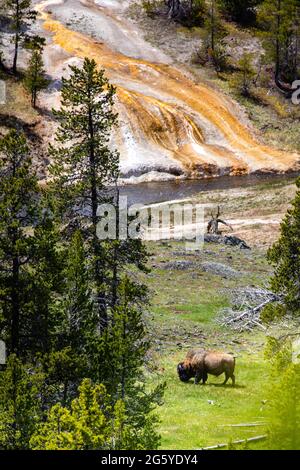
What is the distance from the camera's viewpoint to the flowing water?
86.4m

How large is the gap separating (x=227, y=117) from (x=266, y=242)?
41.0 m

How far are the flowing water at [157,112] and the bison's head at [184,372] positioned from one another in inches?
2123

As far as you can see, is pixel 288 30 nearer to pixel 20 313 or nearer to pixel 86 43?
pixel 86 43

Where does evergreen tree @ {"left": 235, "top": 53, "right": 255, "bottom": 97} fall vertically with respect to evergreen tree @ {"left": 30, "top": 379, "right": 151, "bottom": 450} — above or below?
above

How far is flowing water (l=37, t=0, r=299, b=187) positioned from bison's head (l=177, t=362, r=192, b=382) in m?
53.9

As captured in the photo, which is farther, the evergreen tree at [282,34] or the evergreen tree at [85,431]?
the evergreen tree at [282,34]

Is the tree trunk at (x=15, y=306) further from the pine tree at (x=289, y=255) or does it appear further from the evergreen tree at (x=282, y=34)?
the evergreen tree at (x=282, y=34)

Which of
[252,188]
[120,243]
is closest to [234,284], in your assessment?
[120,243]

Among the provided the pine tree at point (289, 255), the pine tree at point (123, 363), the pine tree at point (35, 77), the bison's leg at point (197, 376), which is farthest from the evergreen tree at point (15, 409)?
the pine tree at point (35, 77)

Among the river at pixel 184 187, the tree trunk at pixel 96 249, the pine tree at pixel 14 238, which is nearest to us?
the pine tree at pixel 14 238

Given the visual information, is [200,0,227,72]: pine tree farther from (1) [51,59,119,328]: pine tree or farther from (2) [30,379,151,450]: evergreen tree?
(2) [30,379,151,450]: evergreen tree

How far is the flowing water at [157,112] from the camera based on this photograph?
86375mm

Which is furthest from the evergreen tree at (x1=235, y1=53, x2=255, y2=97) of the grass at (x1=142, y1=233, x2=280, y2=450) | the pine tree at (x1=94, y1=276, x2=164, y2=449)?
the pine tree at (x1=94, y1=276, x2=164, y2=449)
